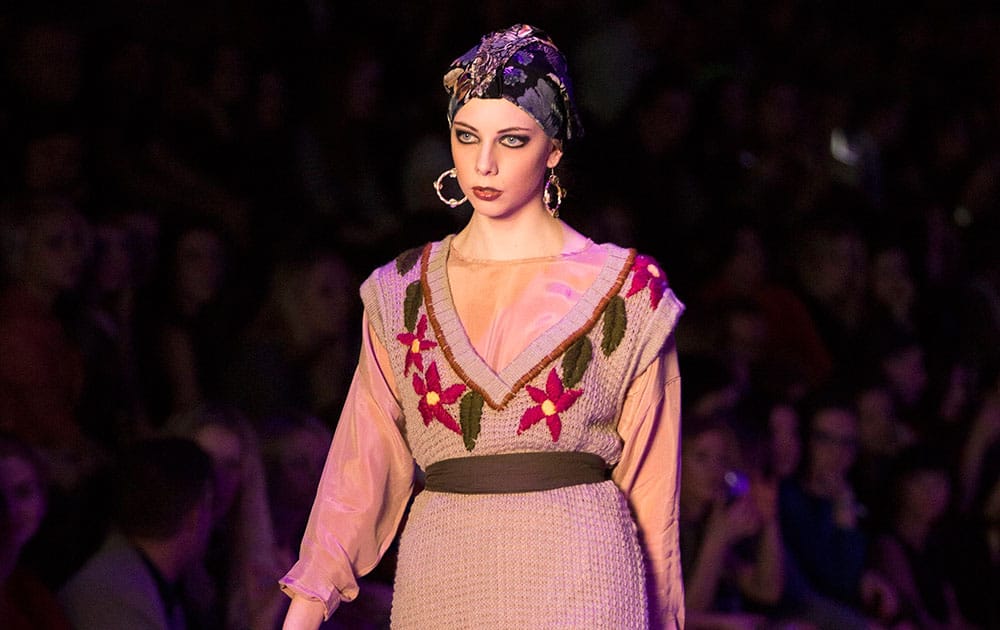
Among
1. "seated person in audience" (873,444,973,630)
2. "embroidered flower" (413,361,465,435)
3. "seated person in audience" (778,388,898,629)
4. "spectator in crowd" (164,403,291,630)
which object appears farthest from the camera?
"seated person in audience" (873,444,973,630)

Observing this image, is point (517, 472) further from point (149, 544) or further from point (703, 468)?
point (703, 468)

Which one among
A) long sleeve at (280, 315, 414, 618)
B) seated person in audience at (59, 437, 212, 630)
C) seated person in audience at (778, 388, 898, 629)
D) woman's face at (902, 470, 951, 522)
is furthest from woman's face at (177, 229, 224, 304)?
→ woman's face at (902, 470, 951, 522)

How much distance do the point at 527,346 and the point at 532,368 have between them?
0.05 meters

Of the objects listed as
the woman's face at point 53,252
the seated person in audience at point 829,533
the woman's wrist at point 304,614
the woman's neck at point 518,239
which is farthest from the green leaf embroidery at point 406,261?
the seated person in audience at point 829,533

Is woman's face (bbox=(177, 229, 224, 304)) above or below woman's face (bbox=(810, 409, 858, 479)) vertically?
above

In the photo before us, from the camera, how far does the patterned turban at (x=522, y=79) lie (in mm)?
2715

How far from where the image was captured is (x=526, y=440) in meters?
2.67

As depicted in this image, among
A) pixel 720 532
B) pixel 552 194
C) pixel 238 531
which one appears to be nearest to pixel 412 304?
pixel 552 194

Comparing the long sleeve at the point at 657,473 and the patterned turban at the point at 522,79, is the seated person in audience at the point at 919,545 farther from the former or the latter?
the patterned turban at the point at 522,79

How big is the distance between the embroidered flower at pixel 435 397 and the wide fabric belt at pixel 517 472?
66 millimetres

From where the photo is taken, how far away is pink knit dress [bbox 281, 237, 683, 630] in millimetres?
2615

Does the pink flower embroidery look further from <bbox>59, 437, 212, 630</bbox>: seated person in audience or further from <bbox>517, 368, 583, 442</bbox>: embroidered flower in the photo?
<bbox>59, 437, 212, 630</bbox>: seated person in audience

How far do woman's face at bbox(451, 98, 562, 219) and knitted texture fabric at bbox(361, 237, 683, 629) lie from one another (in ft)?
0.60

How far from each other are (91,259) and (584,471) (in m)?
2.30
